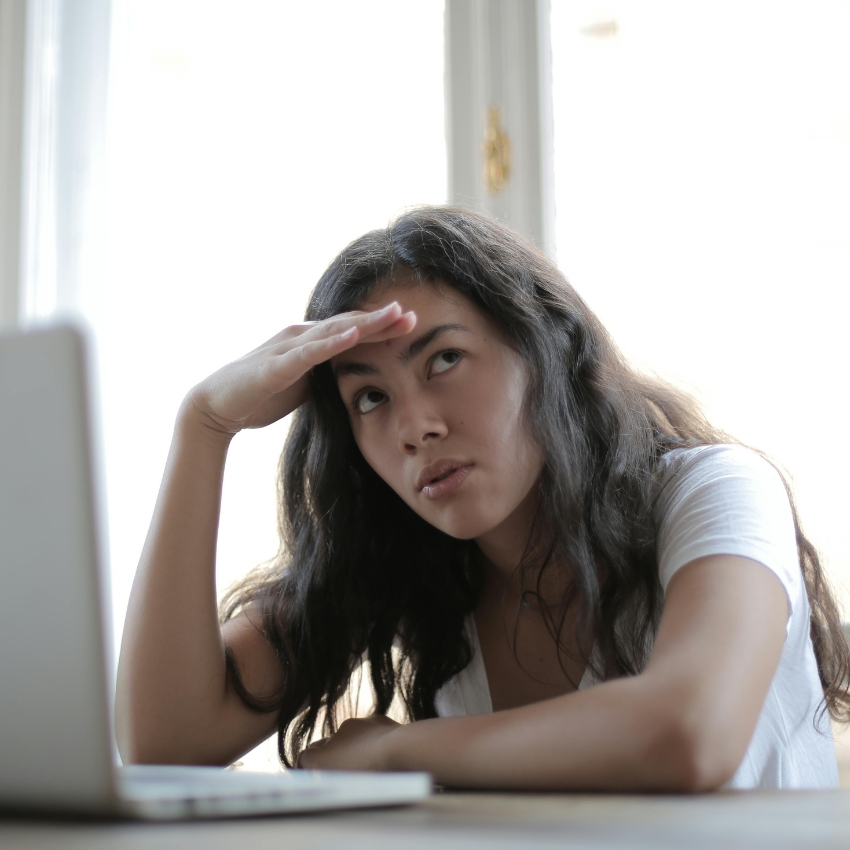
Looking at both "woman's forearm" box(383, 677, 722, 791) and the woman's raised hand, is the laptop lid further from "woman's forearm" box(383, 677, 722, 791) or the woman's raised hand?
the woman's raised hand

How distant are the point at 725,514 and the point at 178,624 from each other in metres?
0.67

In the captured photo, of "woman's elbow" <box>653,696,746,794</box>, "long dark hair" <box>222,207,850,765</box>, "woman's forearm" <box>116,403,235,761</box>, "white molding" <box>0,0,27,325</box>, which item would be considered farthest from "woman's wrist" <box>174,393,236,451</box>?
"white molding" <box>0,0,27,325</box>

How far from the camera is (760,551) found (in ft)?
3.02

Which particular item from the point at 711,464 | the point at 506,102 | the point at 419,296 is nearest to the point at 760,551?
the point at 711,464

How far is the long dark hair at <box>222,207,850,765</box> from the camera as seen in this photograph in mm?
1134

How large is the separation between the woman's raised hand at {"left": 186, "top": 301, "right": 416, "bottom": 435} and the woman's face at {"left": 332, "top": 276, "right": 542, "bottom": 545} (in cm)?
5

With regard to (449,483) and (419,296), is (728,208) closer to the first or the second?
(419,296)

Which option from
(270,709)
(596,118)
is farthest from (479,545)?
(596,118)

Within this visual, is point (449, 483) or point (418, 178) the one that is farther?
point (418, 178)

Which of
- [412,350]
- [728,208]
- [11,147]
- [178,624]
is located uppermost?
[11,147]

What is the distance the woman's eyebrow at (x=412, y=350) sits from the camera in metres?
1.12

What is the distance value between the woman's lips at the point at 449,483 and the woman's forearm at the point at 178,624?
31 cm

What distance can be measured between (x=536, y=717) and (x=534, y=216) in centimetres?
141

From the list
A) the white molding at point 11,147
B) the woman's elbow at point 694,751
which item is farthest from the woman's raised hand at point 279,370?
the white molding at point 11,147
